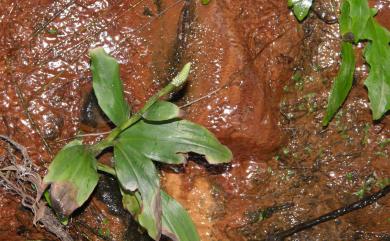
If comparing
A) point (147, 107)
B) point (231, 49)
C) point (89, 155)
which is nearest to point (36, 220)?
point (89, 155)

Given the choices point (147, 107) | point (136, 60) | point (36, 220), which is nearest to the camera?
point (147, 107)

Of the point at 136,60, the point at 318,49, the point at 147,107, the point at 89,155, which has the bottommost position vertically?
the point at 89,155

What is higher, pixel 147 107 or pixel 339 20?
pixel 339 20

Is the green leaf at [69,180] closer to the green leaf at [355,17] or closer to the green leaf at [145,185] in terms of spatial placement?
the green leaf at [145,185]

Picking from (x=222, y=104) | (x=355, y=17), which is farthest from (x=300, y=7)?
(x=222, y=104)

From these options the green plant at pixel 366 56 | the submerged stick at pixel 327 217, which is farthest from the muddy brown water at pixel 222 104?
the green plant at pixel 366 56

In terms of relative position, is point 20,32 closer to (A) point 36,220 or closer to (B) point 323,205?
(A) point 36,220

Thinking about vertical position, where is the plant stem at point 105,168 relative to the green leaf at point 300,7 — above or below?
below

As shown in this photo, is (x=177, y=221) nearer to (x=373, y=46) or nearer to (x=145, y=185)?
(x=145, y=185)
